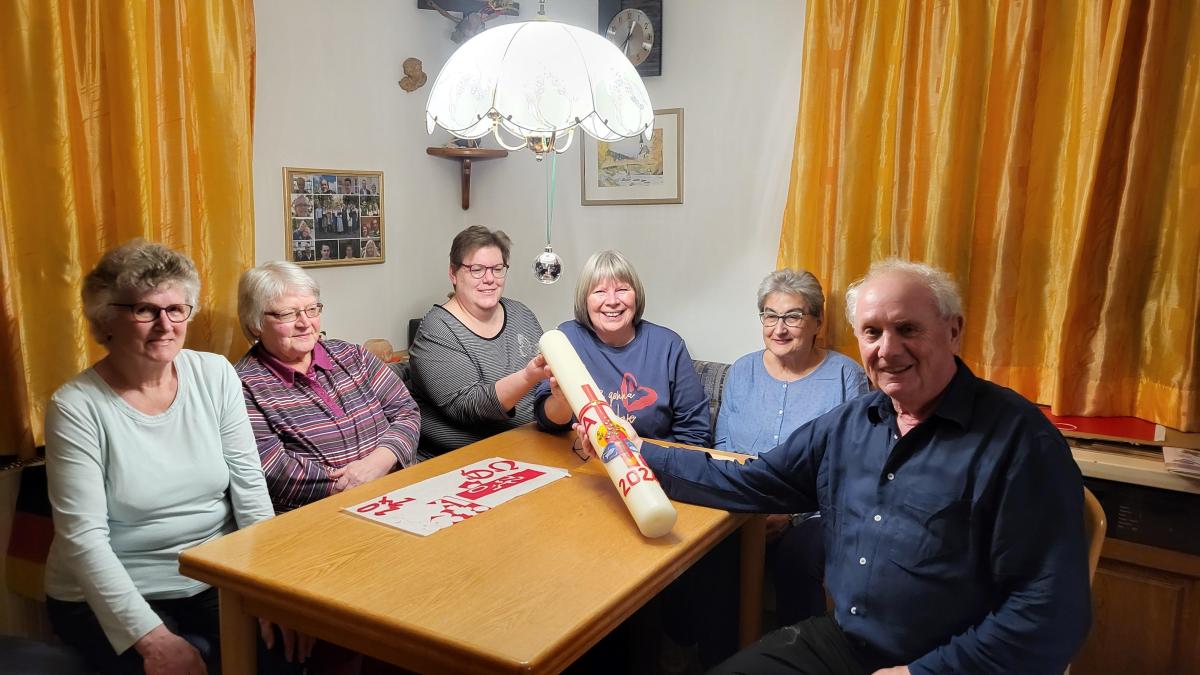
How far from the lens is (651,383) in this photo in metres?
2.46

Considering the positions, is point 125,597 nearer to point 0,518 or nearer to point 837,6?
point 0,518

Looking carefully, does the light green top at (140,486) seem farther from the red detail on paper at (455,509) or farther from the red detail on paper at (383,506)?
the red detail on paper at (455,509)

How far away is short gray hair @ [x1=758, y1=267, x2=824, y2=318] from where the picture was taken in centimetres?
246

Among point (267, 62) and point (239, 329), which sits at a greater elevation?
point (267, 62)

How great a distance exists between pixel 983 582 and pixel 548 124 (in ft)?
4.05

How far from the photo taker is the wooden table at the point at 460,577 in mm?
1214

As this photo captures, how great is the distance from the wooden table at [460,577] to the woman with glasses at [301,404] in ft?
1.09

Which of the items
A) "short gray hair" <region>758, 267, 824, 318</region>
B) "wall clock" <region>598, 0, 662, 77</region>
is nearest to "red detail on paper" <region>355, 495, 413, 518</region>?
"short gray hair" <region>758, 267, 824, 318</region>

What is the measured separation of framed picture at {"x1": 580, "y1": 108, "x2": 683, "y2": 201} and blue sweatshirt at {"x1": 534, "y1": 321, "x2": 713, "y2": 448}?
89 cm

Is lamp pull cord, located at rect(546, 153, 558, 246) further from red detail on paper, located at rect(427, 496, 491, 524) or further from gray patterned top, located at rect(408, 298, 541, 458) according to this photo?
red detail on paper, located at rect(427, 496, 491, 524)

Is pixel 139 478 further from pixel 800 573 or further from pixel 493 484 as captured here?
pixel 800 573

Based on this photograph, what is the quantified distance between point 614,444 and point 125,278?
42.5 inches

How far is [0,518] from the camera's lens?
2.04 meters

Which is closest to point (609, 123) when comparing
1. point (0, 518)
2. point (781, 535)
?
point (781, 535)
